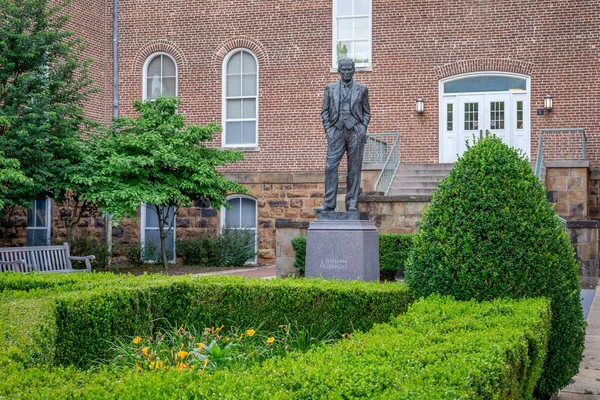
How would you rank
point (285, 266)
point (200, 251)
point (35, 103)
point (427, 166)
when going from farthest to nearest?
point (200, 251) < point (427, 166) < point (35, 103) < point (285, 266)

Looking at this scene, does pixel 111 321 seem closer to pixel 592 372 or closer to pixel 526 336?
pixel 526 336

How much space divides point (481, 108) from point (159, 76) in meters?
9.47

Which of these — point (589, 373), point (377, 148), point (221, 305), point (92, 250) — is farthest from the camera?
point (377, 148)

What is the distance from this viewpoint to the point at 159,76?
23.2 metres

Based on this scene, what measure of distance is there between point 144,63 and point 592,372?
18409 millimetres

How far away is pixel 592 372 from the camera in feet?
23.8

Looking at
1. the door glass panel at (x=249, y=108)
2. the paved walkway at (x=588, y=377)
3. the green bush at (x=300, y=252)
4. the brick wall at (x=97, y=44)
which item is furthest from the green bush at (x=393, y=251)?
the brick wall at (x=97, y=44)

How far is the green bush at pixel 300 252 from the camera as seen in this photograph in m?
14.5

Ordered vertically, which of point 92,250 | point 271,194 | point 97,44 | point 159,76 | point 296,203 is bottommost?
point 92,250

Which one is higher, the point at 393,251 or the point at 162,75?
the point at 162,75

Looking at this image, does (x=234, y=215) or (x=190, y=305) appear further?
(x=234, y=215)

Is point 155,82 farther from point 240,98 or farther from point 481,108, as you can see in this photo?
point 481,108

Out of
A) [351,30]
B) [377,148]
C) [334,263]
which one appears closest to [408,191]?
[377,148]

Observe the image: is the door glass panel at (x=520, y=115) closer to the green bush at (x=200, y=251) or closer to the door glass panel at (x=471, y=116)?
the door glass panel at (x=471, y=116)
